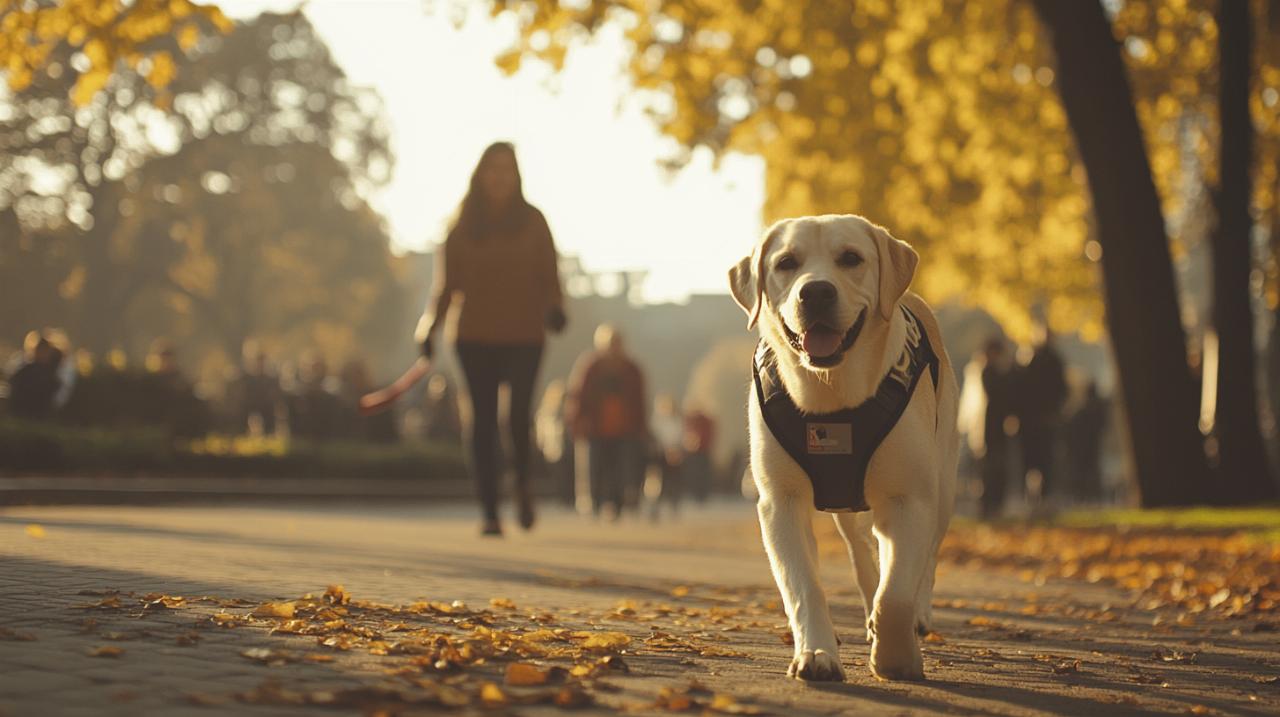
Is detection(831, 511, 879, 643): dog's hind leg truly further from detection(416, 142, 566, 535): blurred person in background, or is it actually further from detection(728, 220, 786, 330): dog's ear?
detection(416, 142, 566, 535): blurred person in background

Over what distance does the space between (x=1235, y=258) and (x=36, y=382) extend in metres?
13.9

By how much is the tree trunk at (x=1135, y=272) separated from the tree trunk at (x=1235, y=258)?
1.10 m

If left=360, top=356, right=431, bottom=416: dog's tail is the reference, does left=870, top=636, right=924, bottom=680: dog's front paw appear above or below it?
below

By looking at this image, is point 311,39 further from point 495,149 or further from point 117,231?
point 495,149

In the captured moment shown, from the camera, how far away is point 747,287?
5.64 metres

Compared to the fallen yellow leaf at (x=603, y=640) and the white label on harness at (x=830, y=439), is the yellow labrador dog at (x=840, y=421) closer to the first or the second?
the white label on harness at (x=830, y=439)

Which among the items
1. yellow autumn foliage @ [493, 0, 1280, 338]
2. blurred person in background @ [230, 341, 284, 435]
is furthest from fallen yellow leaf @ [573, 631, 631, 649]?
blurred person in background @ [230, 341, 284, 435]

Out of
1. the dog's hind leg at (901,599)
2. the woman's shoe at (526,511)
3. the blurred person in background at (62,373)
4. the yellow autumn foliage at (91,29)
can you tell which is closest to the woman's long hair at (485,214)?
the woman's shoe at (526,511)

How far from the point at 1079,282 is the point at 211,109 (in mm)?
32538

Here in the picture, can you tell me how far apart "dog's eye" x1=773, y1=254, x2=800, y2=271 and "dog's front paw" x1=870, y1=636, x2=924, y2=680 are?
1.27 metres

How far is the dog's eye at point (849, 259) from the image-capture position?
5.27 m

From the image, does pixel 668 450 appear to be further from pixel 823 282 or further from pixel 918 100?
pixel 823 282

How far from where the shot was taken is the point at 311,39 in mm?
56281

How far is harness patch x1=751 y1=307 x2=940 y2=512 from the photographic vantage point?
16.6ft
